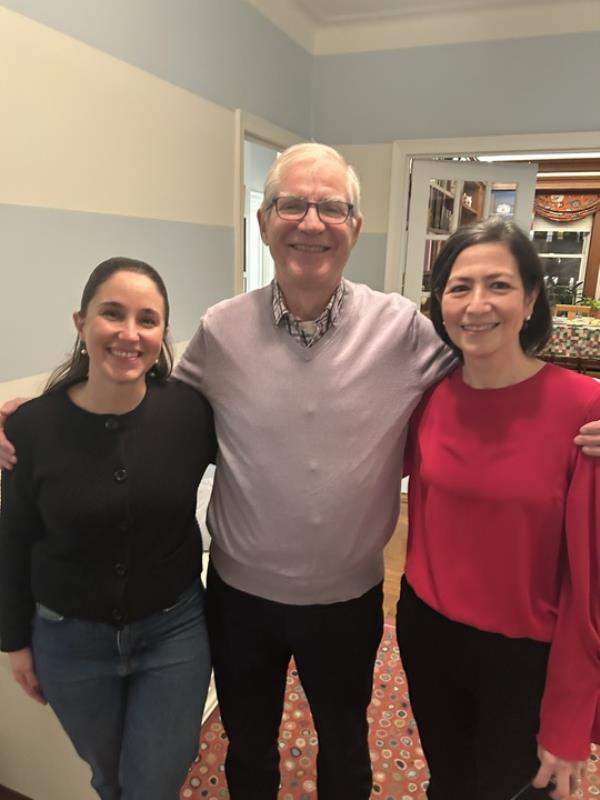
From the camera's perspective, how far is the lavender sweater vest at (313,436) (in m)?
1.12

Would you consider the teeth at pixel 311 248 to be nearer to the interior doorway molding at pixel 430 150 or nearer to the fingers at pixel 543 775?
the fingers at pixel 543 775

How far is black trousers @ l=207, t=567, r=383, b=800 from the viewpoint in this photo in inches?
46.6

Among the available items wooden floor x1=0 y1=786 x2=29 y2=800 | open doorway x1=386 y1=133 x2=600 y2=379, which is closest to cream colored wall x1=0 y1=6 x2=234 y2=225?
open doorway x1=386 y1=133 x2=600 y2=379

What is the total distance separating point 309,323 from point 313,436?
0.23 meters

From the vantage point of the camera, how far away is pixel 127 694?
1124 mm

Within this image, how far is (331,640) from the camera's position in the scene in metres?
1.18

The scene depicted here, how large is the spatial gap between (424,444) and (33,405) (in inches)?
29.3

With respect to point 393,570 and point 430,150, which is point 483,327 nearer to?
point 393,570

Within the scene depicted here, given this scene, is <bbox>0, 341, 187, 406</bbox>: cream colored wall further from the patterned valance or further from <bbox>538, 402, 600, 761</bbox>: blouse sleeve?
the patterned valance

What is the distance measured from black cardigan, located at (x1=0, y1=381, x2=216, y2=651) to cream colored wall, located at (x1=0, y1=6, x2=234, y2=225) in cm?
104

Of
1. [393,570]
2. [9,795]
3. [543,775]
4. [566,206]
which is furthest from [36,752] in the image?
[566,206]

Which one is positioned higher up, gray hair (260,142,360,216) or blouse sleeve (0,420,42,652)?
gray hair (260,142,360,216)

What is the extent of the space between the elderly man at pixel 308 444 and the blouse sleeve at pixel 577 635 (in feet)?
1.18

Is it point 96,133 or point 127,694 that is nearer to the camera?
point 127,694
